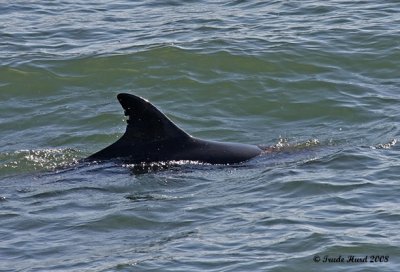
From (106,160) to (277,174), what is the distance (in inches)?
68.3

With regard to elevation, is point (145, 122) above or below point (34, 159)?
above

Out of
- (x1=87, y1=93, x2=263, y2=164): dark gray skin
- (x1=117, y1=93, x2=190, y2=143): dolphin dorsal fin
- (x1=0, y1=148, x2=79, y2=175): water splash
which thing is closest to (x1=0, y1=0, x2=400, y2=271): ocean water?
(x1=0, y1=148, x2=79, y2=175): water splash

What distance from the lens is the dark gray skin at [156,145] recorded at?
1002 cm

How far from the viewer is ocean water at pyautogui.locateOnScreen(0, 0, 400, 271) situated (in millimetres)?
8375

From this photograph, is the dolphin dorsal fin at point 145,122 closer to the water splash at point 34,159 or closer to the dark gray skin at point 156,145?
the dark gray skin at point 156,145

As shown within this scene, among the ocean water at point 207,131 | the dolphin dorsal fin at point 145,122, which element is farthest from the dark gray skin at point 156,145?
the ocean water at point 207,131

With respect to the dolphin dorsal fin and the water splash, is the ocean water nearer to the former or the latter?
the water splash

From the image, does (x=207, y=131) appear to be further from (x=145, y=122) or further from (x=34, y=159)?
(x=145, y=122)

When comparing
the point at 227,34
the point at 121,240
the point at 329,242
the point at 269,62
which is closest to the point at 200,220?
the point at 121,240

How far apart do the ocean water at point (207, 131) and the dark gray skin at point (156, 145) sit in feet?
0.44

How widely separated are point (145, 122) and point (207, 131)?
102 inches

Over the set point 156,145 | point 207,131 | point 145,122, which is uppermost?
point 145,122

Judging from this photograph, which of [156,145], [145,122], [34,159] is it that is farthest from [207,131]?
[145,122]

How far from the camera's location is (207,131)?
1262 cm
